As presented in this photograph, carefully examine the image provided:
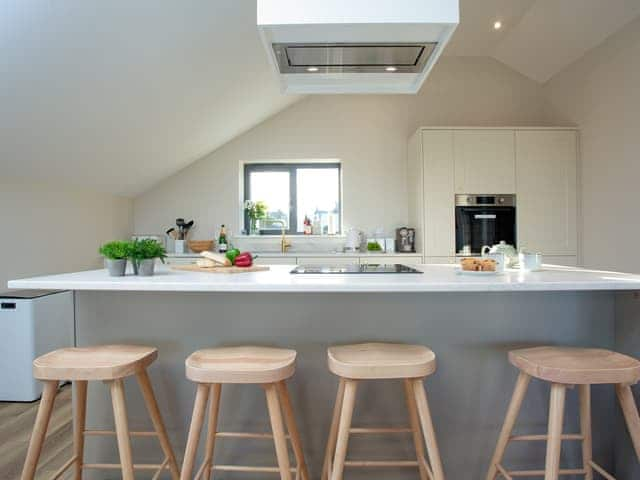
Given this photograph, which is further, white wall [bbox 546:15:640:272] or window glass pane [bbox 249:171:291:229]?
window glass pane [bbox 249:171:291:229]

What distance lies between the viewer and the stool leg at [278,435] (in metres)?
1.20

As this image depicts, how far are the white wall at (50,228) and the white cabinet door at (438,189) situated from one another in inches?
119

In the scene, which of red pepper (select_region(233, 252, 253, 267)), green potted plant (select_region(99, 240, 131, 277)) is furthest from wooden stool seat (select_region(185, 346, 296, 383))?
red pepper (select_region(233, 252, 253, 267))

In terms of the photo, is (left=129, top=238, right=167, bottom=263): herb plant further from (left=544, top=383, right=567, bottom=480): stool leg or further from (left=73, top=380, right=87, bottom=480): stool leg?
(left=544, top=383, right=567, bottom=480): stool leg

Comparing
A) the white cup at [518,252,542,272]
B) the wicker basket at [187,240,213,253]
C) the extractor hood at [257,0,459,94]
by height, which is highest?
the extractor hood at [257,0,459,94]

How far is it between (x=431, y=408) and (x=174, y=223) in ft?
11.4

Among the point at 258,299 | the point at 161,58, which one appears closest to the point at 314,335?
the point at 258,299

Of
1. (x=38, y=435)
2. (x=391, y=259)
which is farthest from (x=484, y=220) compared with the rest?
(x=38, y=435)

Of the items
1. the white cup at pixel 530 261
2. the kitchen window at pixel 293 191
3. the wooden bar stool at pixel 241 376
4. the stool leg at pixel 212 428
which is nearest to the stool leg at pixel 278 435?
the wooden bar stool at pixel 241 376

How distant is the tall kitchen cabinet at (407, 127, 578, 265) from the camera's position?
3643mm

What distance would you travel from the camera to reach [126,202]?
4176 mm

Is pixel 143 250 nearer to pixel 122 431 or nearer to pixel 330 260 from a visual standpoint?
pixel 122 431

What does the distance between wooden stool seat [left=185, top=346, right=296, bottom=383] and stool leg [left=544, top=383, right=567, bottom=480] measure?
82 centimetres

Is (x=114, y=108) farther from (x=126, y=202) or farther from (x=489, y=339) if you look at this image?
(x=489, y=339)
